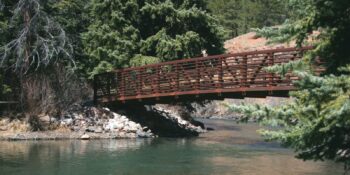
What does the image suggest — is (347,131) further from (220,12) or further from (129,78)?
(220,12)

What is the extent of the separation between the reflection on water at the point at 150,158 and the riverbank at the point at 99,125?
3.98 ft

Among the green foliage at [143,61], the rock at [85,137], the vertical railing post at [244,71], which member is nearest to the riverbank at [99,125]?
the rock at [85,137]

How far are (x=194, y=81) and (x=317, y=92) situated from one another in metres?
17.0

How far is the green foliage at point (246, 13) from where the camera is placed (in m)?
66.5

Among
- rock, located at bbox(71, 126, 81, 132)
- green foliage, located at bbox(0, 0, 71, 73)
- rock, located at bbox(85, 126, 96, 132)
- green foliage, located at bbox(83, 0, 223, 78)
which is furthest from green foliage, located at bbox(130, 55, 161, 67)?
rock, located at bbox(71, 126, 81, 132)

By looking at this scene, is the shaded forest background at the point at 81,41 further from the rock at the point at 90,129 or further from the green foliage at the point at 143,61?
the rock at the point at 90,129

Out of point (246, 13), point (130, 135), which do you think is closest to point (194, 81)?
point (130, 135)

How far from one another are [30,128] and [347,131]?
56.1 feet

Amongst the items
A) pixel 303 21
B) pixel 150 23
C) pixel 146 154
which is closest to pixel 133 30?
pixel 150 23

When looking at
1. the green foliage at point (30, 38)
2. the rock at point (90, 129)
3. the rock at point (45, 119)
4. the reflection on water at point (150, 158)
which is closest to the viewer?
the reflection on water at point (150, 158)

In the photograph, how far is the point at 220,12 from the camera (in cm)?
6788

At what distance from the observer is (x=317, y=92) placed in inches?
189

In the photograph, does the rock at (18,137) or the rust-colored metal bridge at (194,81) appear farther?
the rock at (18,137)

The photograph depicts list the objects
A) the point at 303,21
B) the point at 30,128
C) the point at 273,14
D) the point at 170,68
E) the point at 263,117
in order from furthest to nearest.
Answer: the point at 273,14 < the point at 170,68 < the point at 30,128 < the point at 303,21 < the point at 263,117
